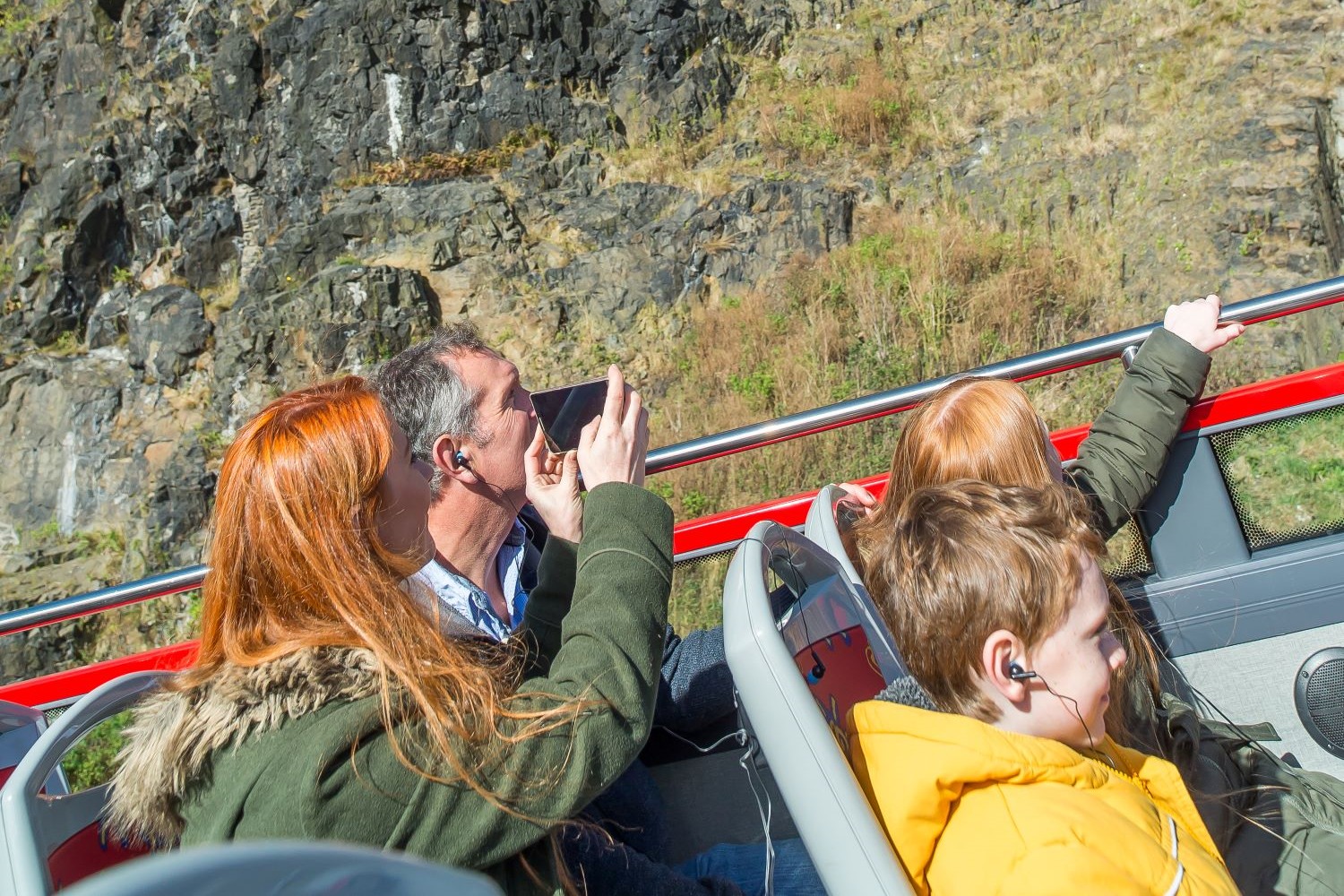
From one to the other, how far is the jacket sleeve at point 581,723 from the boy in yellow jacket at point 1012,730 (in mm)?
322

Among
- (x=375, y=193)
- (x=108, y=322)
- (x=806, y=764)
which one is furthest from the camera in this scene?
(x=108, y=322)

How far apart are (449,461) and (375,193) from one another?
12.3 meters

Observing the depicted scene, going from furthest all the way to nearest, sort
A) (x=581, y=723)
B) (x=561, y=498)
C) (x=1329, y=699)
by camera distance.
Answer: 1. (x=1329, y=699)
2. (x=561, y=498)
3. (x=581, y=723)

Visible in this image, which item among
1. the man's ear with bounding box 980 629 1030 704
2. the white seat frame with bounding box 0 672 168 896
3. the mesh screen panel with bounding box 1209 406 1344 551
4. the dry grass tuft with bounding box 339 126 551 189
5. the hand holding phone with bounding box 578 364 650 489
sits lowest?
the mesh screen panel with bounding box 1209 406 1344 551

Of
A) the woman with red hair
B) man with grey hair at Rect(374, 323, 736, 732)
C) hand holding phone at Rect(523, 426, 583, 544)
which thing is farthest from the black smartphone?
the woman with red hair

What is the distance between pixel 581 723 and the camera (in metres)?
1.29

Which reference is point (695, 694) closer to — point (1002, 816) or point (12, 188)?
point (1002, 816)

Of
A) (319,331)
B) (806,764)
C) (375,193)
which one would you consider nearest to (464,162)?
(375,193)

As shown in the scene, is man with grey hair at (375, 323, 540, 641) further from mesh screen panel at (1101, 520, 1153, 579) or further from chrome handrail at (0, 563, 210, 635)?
mesh screen panel at (1101, 520, 1153, 579)

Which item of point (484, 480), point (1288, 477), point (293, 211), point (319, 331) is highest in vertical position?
point (293, 211)

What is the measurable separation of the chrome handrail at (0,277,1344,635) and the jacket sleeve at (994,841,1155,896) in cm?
130

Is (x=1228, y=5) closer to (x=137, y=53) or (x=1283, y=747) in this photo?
(x=1283, y=747)

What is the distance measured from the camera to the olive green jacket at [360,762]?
1.17 metres

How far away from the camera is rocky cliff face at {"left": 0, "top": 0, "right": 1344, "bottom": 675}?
32.0 ft
